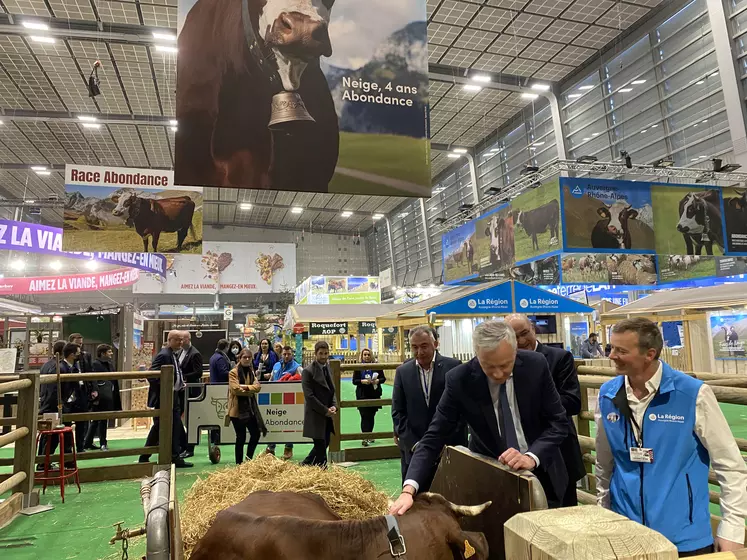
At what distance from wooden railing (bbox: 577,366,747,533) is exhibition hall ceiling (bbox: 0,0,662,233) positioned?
1112 centimetres

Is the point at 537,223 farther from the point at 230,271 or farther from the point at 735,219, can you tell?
the point at 230,271

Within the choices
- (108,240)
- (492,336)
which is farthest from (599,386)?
(108,240)

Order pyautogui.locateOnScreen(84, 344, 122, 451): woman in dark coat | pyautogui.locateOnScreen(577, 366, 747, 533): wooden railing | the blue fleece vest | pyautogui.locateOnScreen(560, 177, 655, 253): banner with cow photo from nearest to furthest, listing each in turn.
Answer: the blue fleece vest, pyautogui.locateOnScreen(577, 366, 747, 533): wooden railing, pyautogui.locateOnScreen(84, 344, 122, 451): woman in dark coat, pyautogui.locateOnScreen(560, 177, 655, 253): banner with cow photo

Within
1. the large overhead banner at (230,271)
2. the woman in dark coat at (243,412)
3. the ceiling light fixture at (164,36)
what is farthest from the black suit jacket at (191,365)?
the large overhead banner at (230,271)

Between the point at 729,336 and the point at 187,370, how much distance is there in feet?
40.3

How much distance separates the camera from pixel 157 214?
377 inches

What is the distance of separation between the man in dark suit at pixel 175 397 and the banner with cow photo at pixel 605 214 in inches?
301

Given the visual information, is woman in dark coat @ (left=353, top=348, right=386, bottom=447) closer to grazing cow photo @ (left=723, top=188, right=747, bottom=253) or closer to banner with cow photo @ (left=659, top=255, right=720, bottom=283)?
grazing cow photo @ (left=723, top=188, right=747, bottom=253)

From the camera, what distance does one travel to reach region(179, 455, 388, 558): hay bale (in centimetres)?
347

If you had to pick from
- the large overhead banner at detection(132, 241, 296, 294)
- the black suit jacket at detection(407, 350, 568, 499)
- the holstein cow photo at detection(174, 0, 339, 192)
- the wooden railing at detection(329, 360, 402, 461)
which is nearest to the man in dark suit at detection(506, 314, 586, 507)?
the black suit jacket at detection(407, 350, 568, 499)

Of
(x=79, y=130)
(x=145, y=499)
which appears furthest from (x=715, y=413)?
(x=79, y=130)

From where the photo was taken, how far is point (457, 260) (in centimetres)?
1659

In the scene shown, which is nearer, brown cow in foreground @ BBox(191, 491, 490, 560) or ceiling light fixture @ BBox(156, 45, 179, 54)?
brown cow in foreground @ BBox(191, 491, 490, 560)

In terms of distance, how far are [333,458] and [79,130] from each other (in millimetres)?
18290
